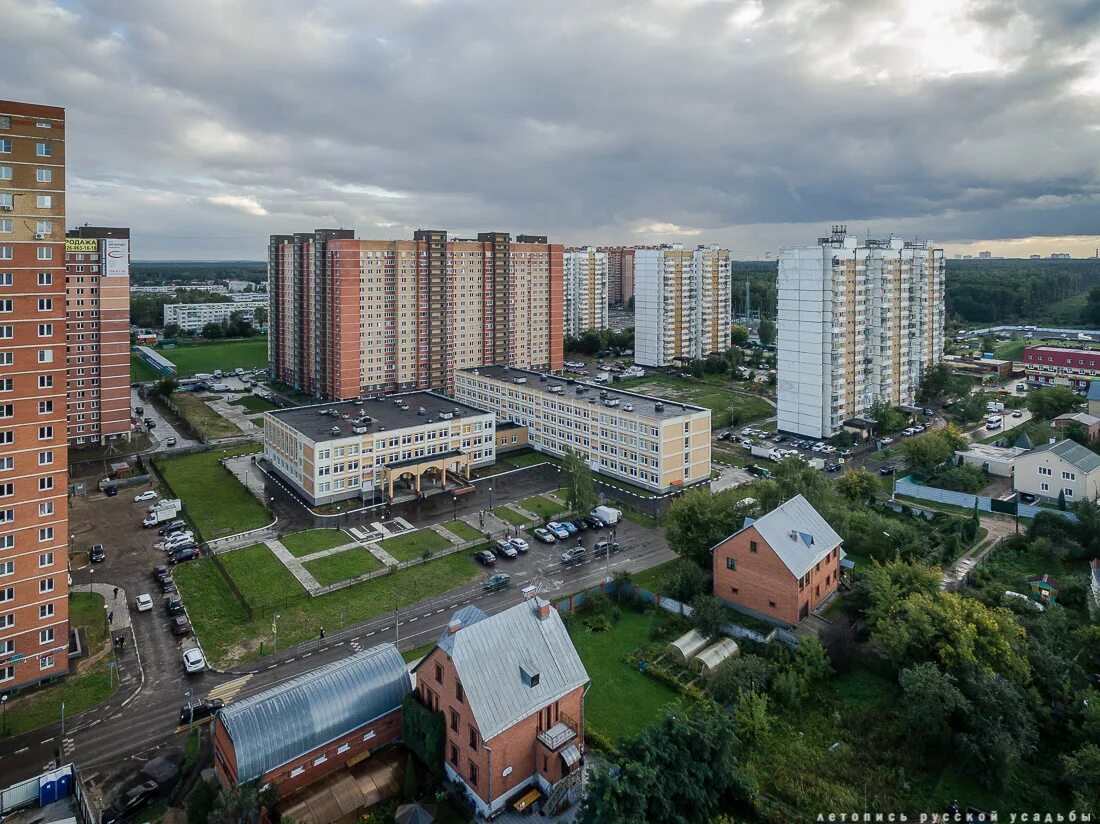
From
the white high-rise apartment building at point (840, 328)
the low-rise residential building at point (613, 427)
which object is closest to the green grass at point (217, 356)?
the low-rise residential building at point (613, 427)

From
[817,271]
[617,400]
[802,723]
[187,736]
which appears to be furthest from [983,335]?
[187,736]

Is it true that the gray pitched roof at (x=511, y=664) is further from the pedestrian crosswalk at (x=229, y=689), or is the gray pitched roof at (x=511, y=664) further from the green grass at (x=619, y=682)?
the pedestrian crosswalk at (x=229, y=689)

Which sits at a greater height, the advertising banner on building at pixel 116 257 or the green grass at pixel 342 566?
the advertising banner on building at pixel 116 257

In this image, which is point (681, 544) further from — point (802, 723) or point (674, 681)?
point (802, 723)

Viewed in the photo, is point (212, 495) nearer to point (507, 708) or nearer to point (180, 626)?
point (180, 626)

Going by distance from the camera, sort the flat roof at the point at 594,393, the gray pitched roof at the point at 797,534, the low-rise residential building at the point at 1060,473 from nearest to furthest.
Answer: the gray pitched roof at the point at 797,534, the low-rise residential building at the point at 1060,473, the flat roof at the point at 594,393

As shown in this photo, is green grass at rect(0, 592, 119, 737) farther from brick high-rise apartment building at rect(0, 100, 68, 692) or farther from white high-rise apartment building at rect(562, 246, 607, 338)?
white high-rise apartment building at rect(562, 246, 607, 338)

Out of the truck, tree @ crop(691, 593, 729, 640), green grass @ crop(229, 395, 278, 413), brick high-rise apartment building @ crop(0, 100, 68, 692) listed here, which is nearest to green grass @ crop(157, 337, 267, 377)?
green grass @ crop(229, 395, 278, 413)

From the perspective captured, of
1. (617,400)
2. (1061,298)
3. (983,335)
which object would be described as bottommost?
(617,400)
